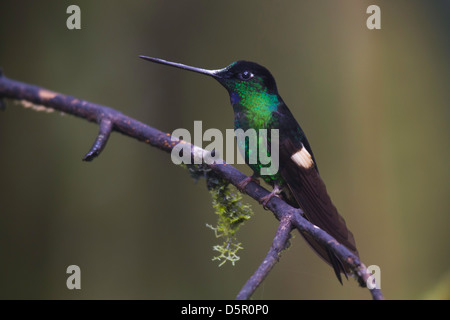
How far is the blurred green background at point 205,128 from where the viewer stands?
2027 mm

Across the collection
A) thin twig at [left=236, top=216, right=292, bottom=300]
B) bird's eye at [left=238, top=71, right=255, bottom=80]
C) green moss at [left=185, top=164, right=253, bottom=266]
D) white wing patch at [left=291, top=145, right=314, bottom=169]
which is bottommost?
thin twig at [left=236, top=216, right=292, bottom=300]

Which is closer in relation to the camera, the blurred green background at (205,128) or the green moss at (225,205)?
the green moss at (225,205)

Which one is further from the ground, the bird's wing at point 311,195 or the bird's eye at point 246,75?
the bird's eye at point 246,75

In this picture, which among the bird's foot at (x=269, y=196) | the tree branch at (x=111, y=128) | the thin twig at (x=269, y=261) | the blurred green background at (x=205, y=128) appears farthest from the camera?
the blurred green background at (x=205, y=128)

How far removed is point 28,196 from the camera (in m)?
2.00

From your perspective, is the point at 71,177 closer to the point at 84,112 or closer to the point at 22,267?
the point at 22,267

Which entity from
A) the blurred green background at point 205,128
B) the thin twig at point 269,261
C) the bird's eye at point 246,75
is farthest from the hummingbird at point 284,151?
the blurred green background at point 205,128

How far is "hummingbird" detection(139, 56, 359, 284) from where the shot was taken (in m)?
1.03

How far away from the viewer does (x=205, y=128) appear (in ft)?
7.02

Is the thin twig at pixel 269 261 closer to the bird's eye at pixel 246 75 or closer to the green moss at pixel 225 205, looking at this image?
the green moss at pixel 225 205

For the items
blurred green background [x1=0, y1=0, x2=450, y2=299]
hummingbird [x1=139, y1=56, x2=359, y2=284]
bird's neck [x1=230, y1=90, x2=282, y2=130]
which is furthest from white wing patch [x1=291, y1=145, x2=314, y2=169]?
blurred green background [x1=0, y1=0, x2=450, y2=299]

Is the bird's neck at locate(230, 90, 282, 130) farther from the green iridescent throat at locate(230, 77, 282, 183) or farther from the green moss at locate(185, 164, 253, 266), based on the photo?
the green moss at locate(185, 164, 253, 266)

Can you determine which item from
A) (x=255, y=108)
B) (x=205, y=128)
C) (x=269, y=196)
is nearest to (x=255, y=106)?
(x=255, y=108)
